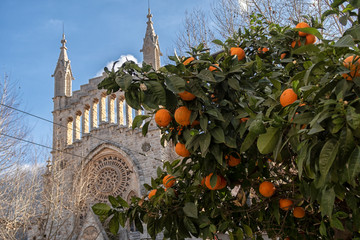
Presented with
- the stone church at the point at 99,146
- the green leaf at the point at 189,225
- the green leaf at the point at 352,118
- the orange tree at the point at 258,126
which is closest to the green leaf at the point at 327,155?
the orange tree at the point at 258,126

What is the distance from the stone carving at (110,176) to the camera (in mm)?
Result: 19781

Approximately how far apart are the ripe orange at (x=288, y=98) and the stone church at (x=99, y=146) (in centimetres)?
1482

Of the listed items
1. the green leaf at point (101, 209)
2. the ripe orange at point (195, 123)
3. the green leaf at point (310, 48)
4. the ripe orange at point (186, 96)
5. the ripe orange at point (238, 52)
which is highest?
the ripe orange at point (238, 52)

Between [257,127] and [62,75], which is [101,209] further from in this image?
[62,75]

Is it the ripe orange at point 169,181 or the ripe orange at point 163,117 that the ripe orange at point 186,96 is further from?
the ripe orange at point 169,181

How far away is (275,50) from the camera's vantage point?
3.83m

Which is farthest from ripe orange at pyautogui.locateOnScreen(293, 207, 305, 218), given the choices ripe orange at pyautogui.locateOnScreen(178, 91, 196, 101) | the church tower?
the church tower

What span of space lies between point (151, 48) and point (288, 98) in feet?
63.3

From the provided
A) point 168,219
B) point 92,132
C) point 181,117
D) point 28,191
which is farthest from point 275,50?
point 92,132

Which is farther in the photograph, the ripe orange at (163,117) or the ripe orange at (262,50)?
the ripe orange at (262,50)

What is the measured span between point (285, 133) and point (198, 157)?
94cm

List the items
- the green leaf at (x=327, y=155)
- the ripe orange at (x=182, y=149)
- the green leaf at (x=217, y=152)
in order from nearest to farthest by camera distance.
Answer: the green leaf at (x=327, y=155)
the green leaf at (x=217, y=152)
the ripe orange at (x=182, y=149)

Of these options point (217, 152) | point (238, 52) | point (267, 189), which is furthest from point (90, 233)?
point (217, 152)

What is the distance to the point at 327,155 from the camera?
71.5 inches
